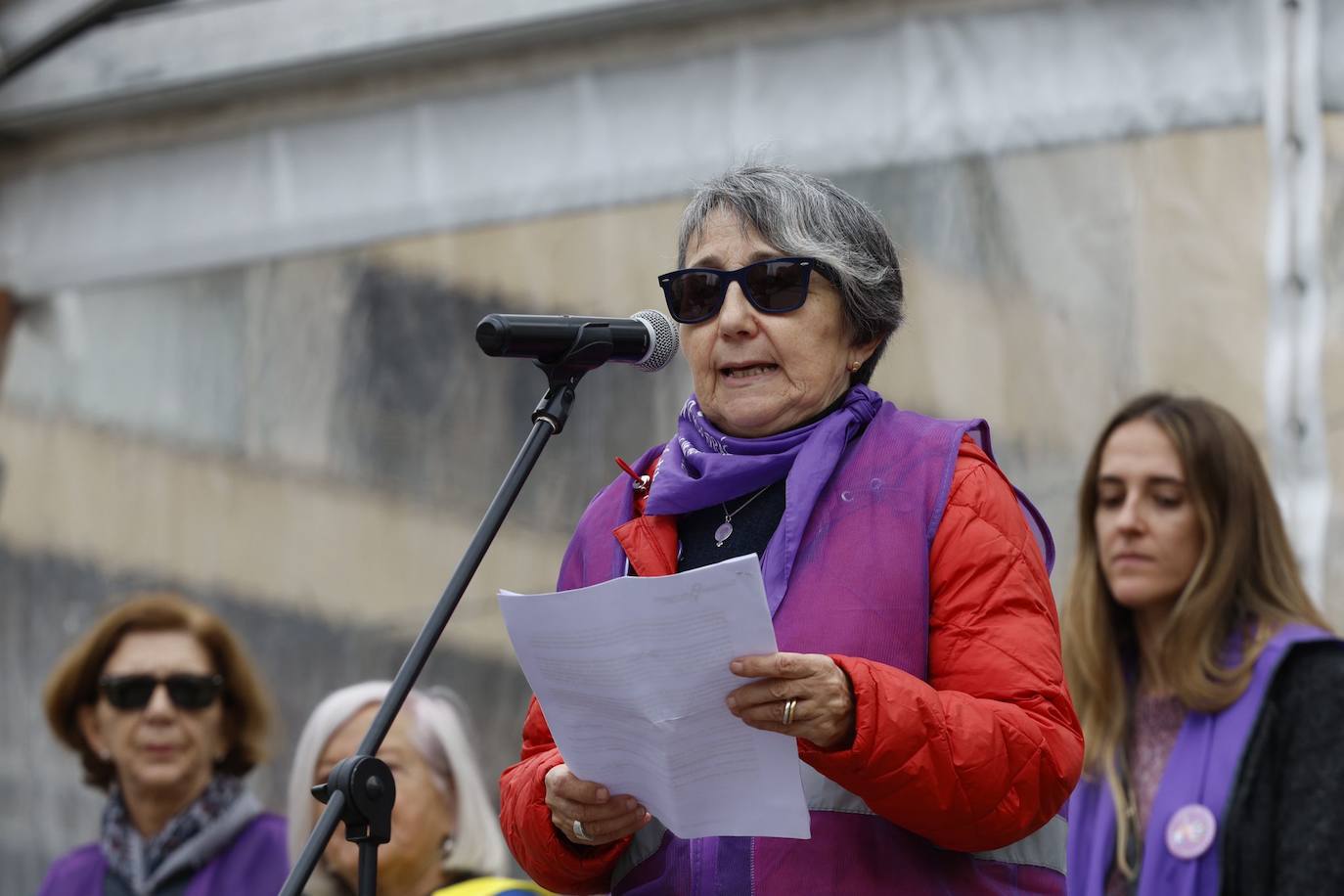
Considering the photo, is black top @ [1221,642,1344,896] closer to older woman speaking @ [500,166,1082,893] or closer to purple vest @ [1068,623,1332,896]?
purple vest @ [1068,623,1332,896]

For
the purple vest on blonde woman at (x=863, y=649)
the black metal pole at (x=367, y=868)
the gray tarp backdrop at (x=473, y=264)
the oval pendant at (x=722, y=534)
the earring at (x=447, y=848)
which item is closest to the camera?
the black metal pole at (x=367, y=868)

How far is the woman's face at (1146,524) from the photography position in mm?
3484

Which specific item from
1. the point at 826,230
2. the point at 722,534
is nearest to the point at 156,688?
the point at 722,534

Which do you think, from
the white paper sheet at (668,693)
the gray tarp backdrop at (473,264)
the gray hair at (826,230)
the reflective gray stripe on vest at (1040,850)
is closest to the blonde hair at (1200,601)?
the gray tarp backdrop at (473,264)

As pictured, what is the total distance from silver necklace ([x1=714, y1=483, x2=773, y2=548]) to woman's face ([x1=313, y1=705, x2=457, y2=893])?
136 centimetres

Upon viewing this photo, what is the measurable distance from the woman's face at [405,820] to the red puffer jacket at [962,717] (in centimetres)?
125

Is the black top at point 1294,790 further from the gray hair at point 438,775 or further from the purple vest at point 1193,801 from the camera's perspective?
the gray hair at point 438,775

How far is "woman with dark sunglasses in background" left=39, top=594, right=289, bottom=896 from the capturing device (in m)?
4.23

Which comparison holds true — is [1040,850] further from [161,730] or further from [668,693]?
[161,730]

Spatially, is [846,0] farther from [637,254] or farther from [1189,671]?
[1189,671]

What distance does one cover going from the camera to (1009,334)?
4070mm

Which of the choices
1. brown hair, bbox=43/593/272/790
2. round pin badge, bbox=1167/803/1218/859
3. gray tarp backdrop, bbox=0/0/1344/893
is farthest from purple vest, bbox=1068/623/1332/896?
brown hair, bbox=43/593/272/790

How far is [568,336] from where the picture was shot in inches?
82.6

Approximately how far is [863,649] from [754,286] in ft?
1.71
